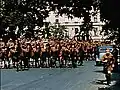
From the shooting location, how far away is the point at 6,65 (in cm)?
3212

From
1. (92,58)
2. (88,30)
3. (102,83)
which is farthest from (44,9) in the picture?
(92,58)

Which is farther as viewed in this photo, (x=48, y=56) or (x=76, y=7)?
(x=48, y=56)

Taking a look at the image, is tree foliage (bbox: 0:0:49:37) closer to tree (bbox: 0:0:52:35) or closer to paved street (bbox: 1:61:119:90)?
tree (bbox: 0:0:52:35)

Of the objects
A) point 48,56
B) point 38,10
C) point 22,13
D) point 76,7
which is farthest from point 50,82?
point 22,13

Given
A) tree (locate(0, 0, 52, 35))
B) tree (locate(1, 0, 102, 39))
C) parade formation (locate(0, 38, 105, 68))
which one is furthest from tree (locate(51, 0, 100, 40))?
parade formation (locate(0, 38, 105, 68))

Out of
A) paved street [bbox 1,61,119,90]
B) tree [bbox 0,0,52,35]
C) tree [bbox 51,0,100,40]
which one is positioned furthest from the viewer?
paved street [bbox 1,61,119,90]

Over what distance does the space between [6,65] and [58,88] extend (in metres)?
14.8

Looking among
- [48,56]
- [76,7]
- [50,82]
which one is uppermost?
[48,56]

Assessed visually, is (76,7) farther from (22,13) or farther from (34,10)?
(22,13)

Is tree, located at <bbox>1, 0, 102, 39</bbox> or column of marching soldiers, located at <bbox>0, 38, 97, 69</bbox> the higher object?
column of marching soldiers, located at <bbox>0, 38, 97, 69</bbox>

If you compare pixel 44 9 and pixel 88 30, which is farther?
pixel 88 30

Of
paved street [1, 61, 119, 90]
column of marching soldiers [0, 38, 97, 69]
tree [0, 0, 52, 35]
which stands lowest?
paved street [1, 61, 119, 90]

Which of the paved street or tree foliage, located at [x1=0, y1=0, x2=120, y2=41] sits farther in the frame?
the paved street

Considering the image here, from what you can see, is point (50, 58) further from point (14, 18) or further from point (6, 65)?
point (14, 18)
